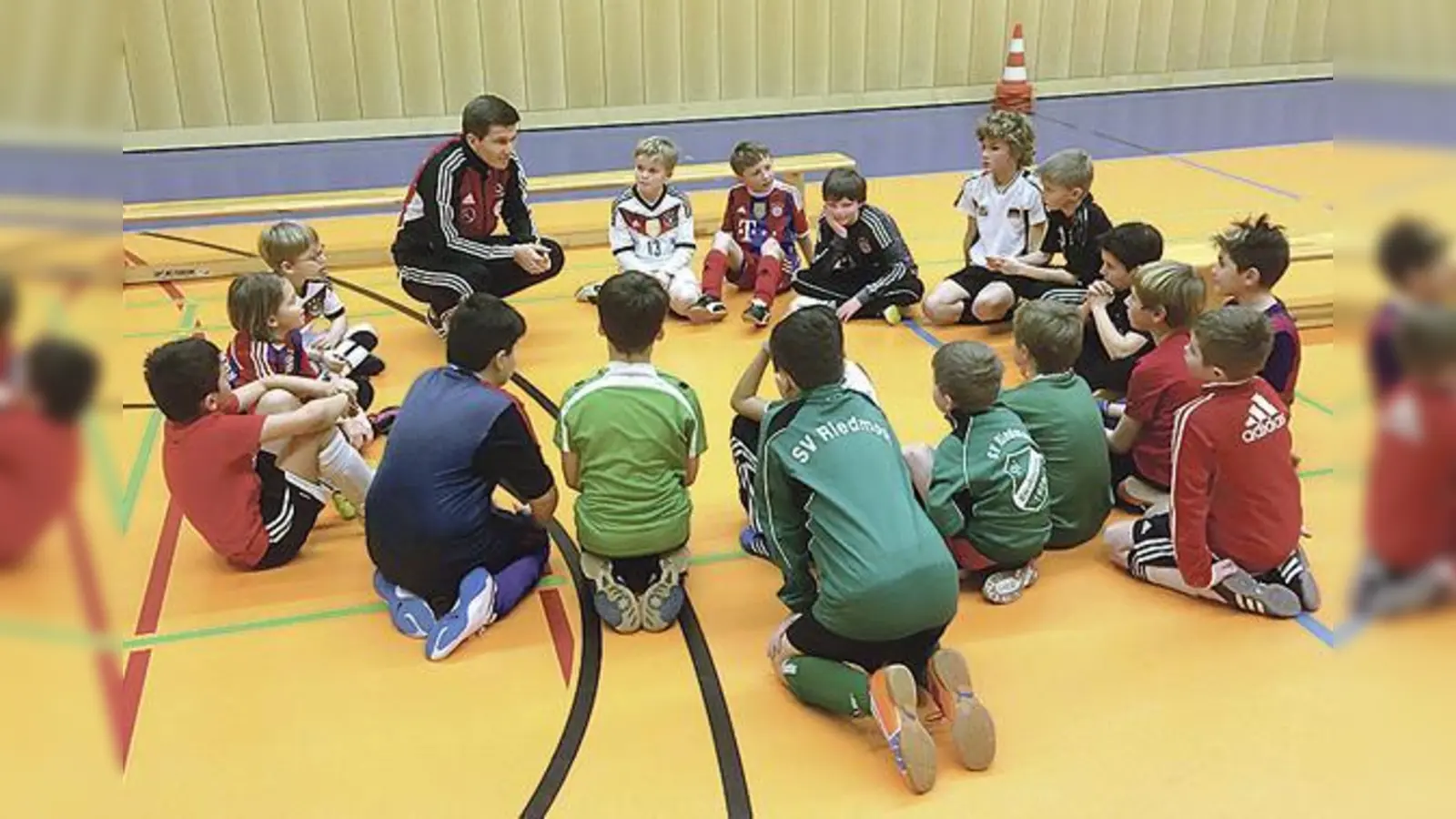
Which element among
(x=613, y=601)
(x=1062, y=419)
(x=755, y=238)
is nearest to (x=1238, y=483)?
(x=1062, y=419)

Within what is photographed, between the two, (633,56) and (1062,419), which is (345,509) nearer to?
(1062,419)

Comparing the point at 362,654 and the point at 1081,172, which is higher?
the point at 1081,172

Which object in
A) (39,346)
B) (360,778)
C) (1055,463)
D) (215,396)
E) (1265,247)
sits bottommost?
(360,778)

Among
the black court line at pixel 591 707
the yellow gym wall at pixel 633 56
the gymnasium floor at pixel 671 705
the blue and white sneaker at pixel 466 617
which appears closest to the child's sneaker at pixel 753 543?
the gymnasium floor at pixel 671 705

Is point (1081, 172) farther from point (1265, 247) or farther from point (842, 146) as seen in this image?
point (842, 146)

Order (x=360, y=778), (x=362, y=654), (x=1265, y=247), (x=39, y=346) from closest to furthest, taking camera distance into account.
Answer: (x=39, y=346) → (x=360, y=778) → (x=362, y=654) → (x=1265, y=247)

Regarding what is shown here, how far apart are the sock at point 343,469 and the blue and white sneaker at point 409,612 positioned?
16.7 inches

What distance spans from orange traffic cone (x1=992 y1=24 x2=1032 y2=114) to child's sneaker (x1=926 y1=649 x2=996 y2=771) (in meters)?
8.68

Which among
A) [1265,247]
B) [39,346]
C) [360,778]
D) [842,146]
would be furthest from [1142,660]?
[842,146]

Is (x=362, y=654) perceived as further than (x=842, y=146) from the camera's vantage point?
No

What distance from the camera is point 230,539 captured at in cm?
344

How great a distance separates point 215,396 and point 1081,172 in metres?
3.31

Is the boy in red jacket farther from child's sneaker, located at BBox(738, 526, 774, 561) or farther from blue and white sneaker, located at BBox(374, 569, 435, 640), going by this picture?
blue and white sneaker, located at BBox(374, 569, 435, 640)

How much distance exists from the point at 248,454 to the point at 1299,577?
2.79 metres
